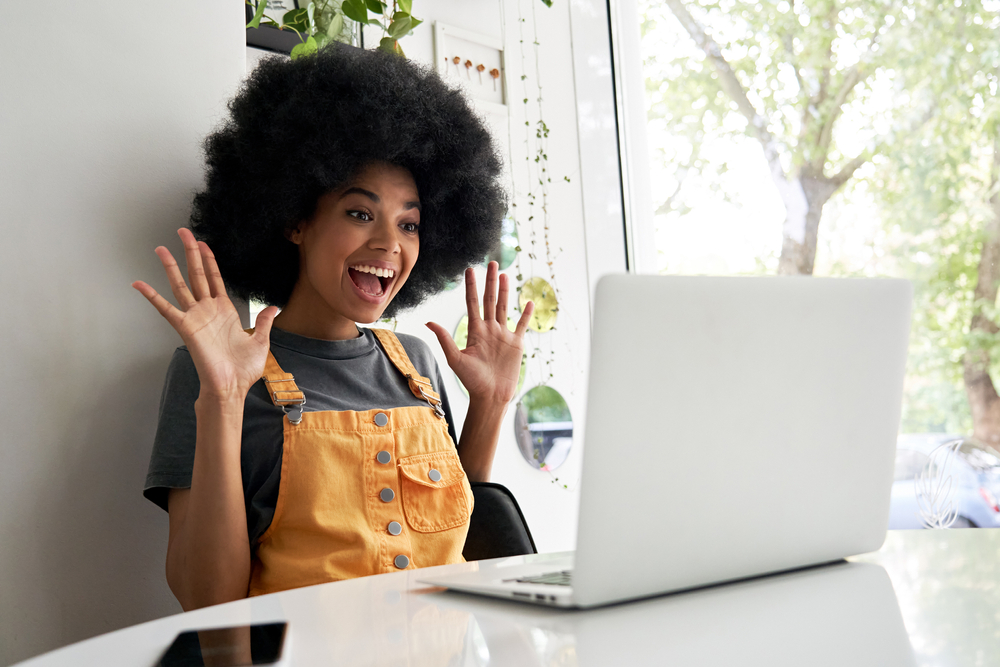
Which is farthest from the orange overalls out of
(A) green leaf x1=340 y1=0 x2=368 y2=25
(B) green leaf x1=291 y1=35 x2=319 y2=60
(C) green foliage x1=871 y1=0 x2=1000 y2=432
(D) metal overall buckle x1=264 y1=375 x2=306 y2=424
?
(C) green foliage x1=871 y1=0 x2=1000 y2=432

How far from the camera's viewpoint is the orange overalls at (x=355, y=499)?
110cm

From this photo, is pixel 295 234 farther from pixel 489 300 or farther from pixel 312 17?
pixel 312 17

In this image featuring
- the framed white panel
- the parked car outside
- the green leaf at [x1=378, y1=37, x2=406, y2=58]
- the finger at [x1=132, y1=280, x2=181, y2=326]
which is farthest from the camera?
the parked car outside

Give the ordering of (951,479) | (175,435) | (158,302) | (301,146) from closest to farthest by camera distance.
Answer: (158,302)
(175,435)
(301,146)
(951,479)

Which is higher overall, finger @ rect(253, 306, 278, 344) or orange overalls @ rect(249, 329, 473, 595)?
finger @ rect(253, 306, 278, 344)

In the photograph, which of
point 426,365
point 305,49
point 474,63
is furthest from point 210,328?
point 474,63

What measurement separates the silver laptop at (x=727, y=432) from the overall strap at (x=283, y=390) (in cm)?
51

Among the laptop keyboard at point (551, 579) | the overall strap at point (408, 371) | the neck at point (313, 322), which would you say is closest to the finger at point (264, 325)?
the neck at point (313, 322)

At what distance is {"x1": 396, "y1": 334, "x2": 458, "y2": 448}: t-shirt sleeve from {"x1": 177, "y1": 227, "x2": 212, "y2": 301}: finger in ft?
1.58

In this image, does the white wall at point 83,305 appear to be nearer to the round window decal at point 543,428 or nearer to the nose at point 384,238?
the nose at point 384,238

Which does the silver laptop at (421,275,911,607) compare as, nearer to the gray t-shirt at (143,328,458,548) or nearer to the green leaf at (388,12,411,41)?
the gray t-shirt at (143,328,458,548)

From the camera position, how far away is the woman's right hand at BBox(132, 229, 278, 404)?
38.9 inches

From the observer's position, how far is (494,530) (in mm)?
1301

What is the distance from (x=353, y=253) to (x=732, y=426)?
33.0 inches
